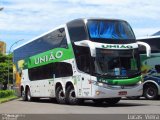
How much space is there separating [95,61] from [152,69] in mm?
7746

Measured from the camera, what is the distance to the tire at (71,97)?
22.2m

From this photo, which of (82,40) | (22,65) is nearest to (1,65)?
(22,65)

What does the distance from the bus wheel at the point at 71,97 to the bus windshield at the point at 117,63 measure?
2.52m

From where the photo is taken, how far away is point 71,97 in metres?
22.4

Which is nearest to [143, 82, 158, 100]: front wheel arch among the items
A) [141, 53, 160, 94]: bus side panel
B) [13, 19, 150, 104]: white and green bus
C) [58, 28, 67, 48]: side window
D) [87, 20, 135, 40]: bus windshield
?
[141, 53, 160, 94]: bus side panel

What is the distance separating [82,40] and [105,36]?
1073 mm

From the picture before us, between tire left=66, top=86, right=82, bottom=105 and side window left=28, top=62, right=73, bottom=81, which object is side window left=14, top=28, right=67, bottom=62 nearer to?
side window left=28, top=62, right=73, bottom=81

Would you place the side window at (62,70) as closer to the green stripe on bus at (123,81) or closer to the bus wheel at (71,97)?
the bus wheel at (71,97)

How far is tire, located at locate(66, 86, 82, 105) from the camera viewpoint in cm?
2220

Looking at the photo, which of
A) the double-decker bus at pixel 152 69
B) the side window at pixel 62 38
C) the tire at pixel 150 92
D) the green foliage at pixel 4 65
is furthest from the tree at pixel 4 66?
the side window at pixel 62 38

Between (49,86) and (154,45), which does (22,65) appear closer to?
(49,86)

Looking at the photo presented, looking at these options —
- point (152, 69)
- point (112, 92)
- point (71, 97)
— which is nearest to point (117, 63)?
point (112, 92)

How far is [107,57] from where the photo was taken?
67.4 ft

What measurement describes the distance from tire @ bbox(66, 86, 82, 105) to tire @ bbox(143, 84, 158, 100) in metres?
6.26
